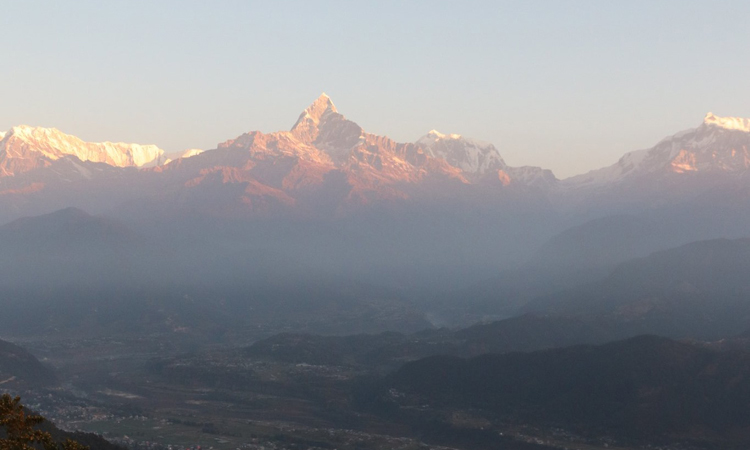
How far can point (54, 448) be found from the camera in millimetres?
97688

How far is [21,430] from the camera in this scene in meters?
92.5

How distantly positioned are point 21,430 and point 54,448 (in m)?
6.22
